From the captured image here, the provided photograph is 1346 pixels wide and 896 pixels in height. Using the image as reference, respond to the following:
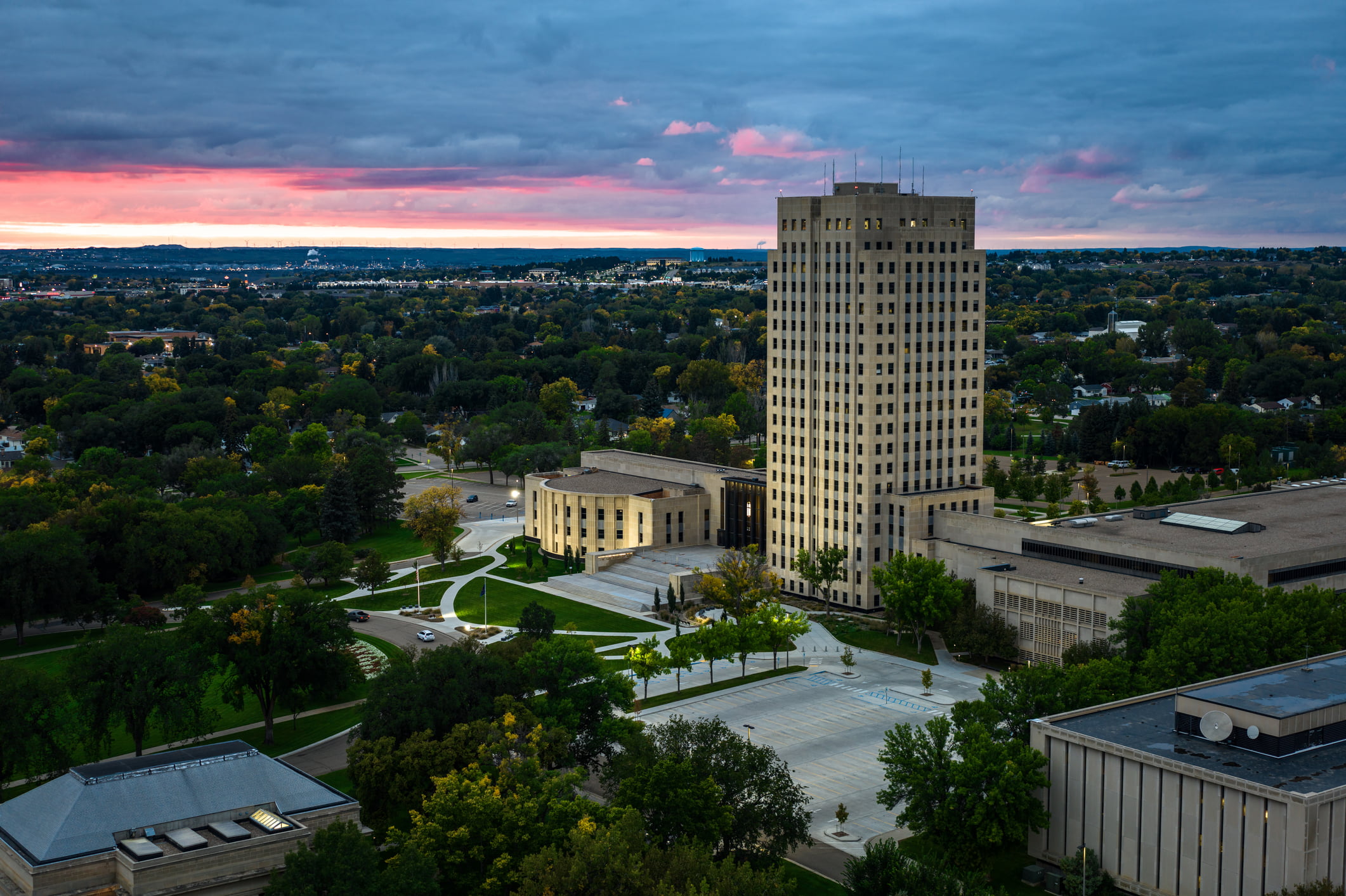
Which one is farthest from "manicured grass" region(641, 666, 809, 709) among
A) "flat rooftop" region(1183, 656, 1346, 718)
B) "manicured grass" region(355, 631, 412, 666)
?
"flat rooftop" region(1183, 656, 1346, 718)

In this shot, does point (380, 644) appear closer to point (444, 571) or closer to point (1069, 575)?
point (444, 571)

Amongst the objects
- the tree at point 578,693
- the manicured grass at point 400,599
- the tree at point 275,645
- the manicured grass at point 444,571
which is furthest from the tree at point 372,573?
the tree at point 578,693

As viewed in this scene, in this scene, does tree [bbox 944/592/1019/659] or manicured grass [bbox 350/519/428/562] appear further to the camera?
manicured grass [bbox 350/519/428/562]

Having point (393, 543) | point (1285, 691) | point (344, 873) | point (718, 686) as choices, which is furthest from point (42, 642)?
point (1285, 691)

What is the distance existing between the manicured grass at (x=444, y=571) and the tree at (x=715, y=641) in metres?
46.9

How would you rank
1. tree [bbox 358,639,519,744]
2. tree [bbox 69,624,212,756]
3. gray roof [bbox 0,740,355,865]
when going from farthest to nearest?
tree [bbox 69,624,212,756] < tree [bbox 358,639,519,744] < gray roof [bbox 0,740,355,865]

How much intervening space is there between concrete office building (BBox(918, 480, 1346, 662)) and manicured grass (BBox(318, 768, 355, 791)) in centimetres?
5143

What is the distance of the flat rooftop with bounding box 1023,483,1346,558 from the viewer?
103250mm

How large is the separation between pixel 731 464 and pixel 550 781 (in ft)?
432

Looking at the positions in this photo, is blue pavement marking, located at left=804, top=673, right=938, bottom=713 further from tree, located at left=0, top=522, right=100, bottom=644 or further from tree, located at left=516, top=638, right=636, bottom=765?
tree, located at left=0, top=522, right=100, bottom=644

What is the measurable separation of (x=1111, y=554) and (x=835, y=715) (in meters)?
27.7

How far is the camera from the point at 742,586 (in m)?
115

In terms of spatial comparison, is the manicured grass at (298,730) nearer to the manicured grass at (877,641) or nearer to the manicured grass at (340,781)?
the manicured grass at (340,781)

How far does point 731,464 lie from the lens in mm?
194125
